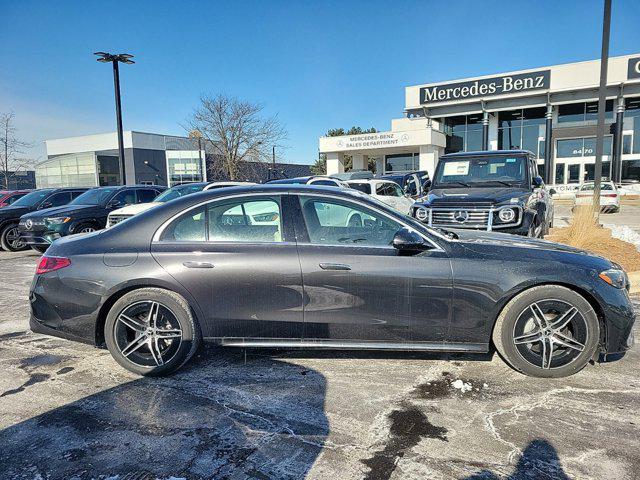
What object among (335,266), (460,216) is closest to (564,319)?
(335,266)

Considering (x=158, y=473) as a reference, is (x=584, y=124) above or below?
Result: above

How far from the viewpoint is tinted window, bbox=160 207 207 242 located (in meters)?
3.76

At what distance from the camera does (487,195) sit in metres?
7.52

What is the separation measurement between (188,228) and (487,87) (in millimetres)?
37848

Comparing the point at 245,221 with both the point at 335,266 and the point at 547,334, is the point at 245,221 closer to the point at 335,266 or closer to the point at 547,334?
the point at 335,266

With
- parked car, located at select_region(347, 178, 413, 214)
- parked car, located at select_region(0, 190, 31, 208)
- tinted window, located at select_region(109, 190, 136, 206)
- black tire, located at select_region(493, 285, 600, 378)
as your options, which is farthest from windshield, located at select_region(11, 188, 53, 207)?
black tire, located at select_region(493, 285, 600, 378)

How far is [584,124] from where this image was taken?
35594mm

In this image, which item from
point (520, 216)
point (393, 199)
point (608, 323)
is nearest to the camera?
point (608, 323)

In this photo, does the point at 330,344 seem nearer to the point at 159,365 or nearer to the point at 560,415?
the point at 159,365

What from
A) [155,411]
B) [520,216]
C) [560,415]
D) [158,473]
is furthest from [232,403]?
[520,216]

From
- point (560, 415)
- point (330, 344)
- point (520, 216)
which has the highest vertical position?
point (520, 216)

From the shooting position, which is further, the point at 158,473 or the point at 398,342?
the point at 398,342

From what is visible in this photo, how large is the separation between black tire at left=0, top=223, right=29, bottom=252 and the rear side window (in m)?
11.0

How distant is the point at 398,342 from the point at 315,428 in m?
1.07
